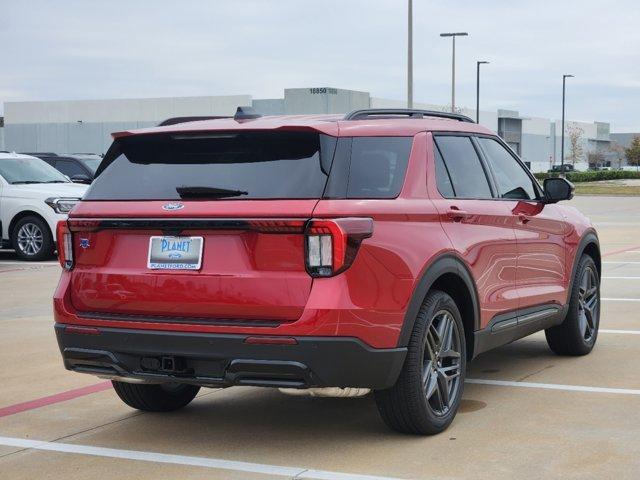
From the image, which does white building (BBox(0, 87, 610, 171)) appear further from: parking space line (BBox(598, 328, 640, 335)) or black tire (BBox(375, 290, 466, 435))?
black tire (BBox(375, 290, 466, 435))

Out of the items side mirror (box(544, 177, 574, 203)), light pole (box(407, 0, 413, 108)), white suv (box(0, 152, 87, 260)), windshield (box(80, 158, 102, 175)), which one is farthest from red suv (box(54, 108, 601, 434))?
light pole (box(407, 0, 413, 108))

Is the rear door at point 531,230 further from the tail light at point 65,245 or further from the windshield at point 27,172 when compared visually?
the windshield at point 27,172

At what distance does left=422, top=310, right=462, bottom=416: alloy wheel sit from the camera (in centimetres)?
587

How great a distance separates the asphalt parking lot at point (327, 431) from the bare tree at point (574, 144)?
114082mm

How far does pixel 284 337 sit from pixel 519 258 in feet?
8.01

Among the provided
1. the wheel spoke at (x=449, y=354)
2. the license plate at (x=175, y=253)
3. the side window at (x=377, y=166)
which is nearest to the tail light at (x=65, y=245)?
the license plate at (x=175, y=253)

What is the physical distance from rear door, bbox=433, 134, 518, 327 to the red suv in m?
0.03

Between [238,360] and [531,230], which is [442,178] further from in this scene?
[238,360]

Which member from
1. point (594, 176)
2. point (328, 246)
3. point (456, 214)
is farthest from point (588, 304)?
point (594, 176)

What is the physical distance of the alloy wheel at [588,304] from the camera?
27.6ft

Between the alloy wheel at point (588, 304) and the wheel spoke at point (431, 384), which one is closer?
the wheel spoke at point (431, 384)

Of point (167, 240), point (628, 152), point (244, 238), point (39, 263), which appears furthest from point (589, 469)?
point (628, 152)

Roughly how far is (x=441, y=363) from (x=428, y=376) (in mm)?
199

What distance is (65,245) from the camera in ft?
19.4
